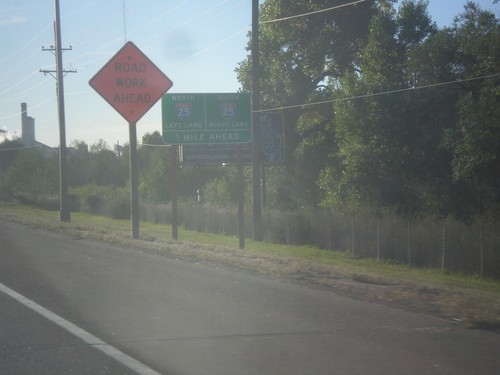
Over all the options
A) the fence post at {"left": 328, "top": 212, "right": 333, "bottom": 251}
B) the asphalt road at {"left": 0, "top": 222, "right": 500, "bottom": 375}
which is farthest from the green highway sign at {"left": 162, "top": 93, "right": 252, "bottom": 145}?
the asphalt road at {"left": 0, "top": 222, "right": 500, "bottom": 375}

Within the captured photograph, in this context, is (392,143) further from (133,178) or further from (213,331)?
(213,331)

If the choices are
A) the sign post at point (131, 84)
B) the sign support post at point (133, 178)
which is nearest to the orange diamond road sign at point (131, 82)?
the sign post at point (131, 84)

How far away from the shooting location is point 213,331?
9.09m

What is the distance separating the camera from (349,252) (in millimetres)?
29484

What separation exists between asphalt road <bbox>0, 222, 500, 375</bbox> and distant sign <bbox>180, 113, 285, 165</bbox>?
86.6 feet

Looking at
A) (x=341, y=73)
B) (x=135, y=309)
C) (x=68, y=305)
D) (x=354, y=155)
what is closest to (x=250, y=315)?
(x=135, y=309)

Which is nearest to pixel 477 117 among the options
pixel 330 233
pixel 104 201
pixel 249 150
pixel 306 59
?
pixel 330 233

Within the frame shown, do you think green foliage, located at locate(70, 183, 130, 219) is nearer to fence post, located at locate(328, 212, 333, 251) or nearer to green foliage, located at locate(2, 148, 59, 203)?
green foliage, located at locate(2, 148, 59, 203)

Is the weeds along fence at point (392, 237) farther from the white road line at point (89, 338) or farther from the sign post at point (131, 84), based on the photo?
the white road line at point (89, 338)

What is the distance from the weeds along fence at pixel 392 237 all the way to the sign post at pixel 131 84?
9.72 meters

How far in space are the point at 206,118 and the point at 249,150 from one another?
15.7 meters

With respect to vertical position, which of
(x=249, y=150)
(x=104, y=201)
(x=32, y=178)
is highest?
(x=249, y=150)

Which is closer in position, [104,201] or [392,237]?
[392,237]

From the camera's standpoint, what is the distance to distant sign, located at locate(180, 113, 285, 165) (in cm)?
4019
